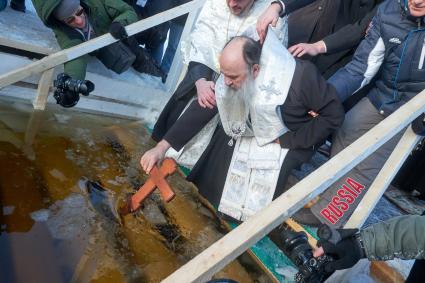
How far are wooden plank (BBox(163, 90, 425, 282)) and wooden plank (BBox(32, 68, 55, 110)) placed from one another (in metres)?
2.61

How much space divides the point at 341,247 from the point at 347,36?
2010 mm

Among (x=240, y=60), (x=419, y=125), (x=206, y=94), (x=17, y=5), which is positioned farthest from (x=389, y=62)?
(x=17, y=5)

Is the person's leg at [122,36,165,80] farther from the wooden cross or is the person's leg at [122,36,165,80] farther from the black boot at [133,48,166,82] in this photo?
the wooden cross

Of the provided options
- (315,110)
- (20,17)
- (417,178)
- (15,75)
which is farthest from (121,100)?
(417,178)

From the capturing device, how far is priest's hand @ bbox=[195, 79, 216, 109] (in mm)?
2987

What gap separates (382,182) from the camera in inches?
86.9

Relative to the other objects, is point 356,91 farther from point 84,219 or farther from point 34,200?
point 34,200

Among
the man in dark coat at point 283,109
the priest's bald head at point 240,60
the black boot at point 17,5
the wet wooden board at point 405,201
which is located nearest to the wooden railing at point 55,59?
the man in dark coat at point 283,109

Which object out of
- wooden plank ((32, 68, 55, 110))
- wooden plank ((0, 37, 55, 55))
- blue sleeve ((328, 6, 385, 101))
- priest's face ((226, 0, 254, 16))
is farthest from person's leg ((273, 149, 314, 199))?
wooden plank ((0, 37, 55, 55))

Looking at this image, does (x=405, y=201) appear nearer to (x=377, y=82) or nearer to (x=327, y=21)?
(x=377, y=82)

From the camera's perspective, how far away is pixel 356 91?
3.13 meters

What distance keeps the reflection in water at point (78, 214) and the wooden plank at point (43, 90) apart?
0.09 meters

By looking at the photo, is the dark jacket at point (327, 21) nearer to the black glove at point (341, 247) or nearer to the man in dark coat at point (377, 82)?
the man in dark coat at point (377, 82)

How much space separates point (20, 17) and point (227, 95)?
9.06 ft
